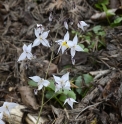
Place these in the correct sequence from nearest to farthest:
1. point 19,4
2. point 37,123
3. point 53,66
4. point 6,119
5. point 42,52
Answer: point 37,123
point 6,119
point 53,66
point 42,52
point 19,4

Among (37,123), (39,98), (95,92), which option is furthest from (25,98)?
(95,92)

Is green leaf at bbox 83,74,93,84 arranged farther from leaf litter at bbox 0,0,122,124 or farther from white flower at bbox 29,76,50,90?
white flower at bbox 29,76,50,90

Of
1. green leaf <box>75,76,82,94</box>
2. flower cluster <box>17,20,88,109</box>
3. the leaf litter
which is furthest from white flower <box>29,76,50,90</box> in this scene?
green leaf <box>75,76,82,94</box>

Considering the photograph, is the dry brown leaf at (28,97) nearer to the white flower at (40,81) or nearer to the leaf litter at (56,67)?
the leaf litter at (56,67)

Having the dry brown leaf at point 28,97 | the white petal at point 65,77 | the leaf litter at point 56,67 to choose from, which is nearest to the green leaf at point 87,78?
the leaf litter at point 56,67

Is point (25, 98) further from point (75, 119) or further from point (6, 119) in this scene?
point (75, 119)

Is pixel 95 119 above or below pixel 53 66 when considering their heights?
below

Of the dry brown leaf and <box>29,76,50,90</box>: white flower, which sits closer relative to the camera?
<box>29,76,50,90</box>: white flower
